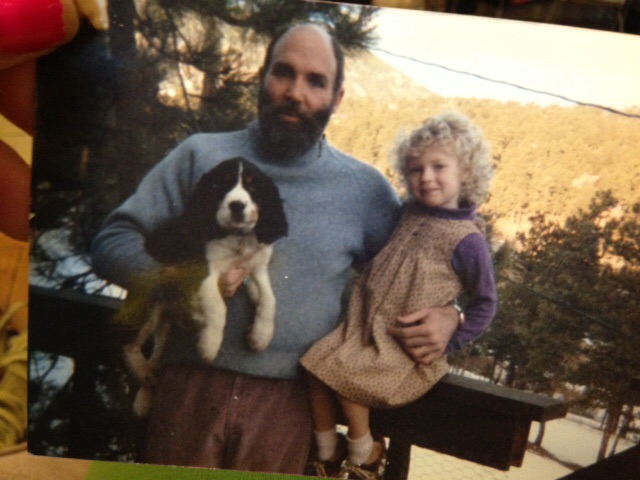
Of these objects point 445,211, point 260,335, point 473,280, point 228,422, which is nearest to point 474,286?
point 473,280

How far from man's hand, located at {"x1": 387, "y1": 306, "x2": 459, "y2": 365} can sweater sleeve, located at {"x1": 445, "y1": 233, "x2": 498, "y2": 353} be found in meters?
0.02

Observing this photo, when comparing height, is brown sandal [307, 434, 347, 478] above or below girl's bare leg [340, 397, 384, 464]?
below

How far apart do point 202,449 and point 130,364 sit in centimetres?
18

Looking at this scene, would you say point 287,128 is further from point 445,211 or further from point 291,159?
point 445,211

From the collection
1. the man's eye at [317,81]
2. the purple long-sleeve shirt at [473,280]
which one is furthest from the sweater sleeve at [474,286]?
the man's eye at [317,81]

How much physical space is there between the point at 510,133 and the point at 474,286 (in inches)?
9.7

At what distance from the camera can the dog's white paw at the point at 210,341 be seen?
3.68 ft

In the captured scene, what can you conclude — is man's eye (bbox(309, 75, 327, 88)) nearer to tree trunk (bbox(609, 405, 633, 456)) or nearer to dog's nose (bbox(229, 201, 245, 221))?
dog's nose (bbox(229, 201, 245, 221))

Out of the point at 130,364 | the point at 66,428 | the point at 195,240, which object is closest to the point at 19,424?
the point at 66,428

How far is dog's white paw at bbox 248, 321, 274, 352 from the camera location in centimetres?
111

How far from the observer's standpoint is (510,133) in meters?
1.11

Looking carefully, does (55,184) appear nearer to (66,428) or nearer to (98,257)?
(98,257)

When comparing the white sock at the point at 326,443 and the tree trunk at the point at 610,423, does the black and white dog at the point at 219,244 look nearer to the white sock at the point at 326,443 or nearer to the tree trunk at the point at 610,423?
the white sock at the point at 326,443

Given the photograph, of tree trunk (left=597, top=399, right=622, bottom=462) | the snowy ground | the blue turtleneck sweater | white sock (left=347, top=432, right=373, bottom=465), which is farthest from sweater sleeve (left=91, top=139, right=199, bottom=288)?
tree trunk (left=597, top=399, right=622, bottom=462)
